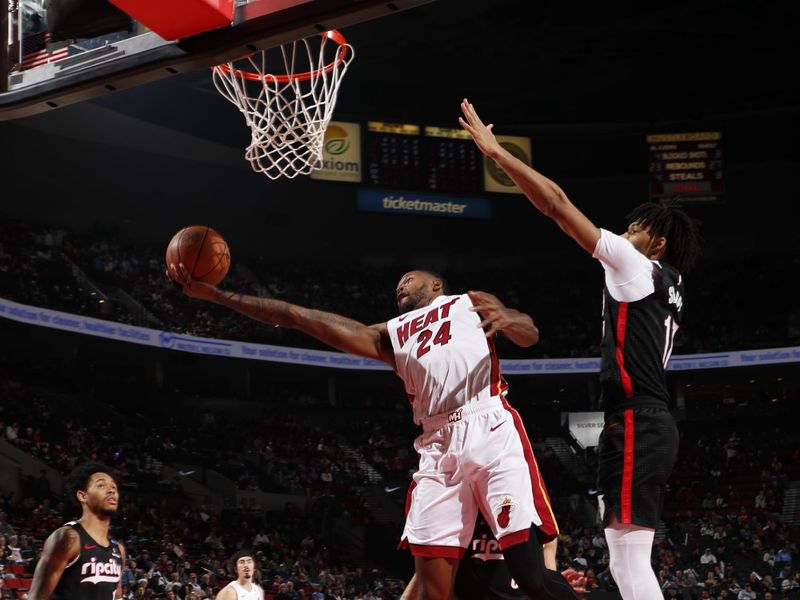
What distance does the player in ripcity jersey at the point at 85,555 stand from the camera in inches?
204

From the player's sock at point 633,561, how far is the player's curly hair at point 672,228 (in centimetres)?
121

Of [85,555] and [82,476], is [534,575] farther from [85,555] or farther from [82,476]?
[82,476]

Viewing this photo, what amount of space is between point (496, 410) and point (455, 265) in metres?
22.8

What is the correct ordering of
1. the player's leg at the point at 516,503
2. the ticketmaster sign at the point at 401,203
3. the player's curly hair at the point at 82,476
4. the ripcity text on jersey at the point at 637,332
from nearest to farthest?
the ripcity text on jersey at the point at 637,332, the player's leg at the point at 516,503, the player's curly hair at the point at 82,476, the ticketmaster sign at the point at 401,203

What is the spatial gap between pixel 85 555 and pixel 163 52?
2.83 m

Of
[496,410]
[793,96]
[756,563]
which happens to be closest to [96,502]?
[496,410]

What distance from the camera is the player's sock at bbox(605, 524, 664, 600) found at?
3.50m

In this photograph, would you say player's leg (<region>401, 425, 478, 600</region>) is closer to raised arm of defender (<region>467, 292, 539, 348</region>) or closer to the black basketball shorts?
raised arm of defender (<region>467, 292, 539, 348</region>)

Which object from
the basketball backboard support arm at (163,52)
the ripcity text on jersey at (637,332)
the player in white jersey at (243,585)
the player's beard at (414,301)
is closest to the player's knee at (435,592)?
the ripcity text on jersey at (637,332)

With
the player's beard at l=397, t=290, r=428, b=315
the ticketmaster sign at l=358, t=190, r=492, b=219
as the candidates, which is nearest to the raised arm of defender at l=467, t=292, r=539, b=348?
the player's beard at l=397, t=290, r=428, b=315

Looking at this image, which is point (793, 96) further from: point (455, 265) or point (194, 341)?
point (194, 341)

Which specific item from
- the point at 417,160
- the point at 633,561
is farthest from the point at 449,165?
the point at 633,561

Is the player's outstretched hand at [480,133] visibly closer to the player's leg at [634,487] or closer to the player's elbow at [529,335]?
the player's elbow at [529,335]

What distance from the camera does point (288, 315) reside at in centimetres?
396
